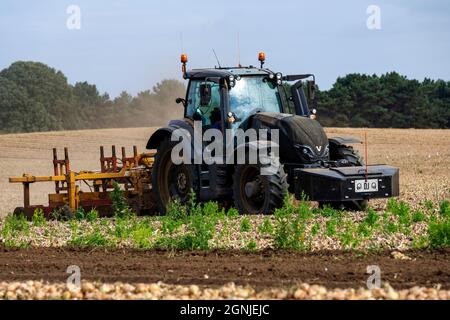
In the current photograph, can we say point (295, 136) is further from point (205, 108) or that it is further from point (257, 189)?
point (205, 108)

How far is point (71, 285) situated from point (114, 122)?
56403 millimetres

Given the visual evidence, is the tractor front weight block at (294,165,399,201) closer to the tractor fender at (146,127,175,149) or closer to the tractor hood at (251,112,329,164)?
the tractor hood at (251,112,329,164)

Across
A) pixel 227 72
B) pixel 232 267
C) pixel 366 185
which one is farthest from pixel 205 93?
pixel 232 267

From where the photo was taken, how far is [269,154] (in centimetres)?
1680

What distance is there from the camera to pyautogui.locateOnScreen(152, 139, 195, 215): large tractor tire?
18609 millimetres

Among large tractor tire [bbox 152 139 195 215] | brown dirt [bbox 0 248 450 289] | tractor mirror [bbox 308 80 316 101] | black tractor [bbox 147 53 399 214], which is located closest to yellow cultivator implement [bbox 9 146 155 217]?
large tractor tire [bbox 152 139 195 215]

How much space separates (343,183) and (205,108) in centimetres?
291

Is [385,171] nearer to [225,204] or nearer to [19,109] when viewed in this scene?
[225,204]

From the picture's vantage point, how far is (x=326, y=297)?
28.3 feet

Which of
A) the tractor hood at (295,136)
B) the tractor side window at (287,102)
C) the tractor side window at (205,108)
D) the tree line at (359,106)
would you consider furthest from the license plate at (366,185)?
the tree line at (359,106)

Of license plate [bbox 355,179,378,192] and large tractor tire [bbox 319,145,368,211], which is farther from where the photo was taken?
large tractor tire [bbox 319,145,368,211]

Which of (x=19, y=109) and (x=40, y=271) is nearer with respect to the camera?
(x=40, y=271)

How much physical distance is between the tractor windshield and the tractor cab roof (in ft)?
0.32
